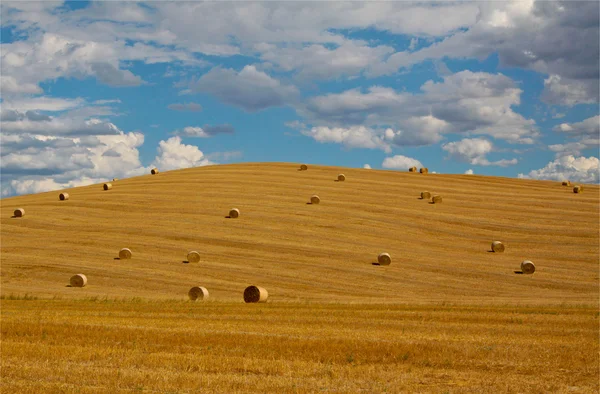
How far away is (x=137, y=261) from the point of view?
4203cm

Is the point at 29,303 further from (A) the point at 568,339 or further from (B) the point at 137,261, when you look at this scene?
(A) the point at 568,339

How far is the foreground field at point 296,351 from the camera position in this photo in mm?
13406

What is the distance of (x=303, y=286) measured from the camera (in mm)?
37375

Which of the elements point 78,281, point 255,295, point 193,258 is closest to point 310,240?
point 193,258

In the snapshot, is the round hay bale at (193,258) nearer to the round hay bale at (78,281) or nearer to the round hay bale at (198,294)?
the round hay bale at (78,281)

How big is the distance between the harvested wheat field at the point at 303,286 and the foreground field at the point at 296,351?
8cm

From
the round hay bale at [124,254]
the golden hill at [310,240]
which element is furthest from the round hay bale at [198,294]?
the round hay bale at [124,254]

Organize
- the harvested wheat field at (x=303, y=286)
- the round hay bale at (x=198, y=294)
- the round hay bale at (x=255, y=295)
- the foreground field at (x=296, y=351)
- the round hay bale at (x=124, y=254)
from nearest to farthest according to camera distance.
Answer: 1. the foreground field at (x=296, y=351)
2. the harvested wheat field at (x=303, y=286)
3. the round hay bale at (x=255, y=295)
4. the round hay bale at (x=198, y=294)
5. the round hay bale at (x=124, y=254)

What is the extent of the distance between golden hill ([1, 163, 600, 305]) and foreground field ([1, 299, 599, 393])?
8.96 m

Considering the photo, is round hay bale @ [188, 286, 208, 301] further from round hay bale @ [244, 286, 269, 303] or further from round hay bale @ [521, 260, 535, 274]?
round hay bale @ [521, 260, 535, 274]

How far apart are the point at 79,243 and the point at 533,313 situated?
31.3 m

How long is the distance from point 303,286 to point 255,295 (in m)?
5.44

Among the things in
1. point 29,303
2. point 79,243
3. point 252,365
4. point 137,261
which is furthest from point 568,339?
point 79,243

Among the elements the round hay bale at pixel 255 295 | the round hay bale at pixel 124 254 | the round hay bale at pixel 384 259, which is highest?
the round hay bale at pixel 124 254
